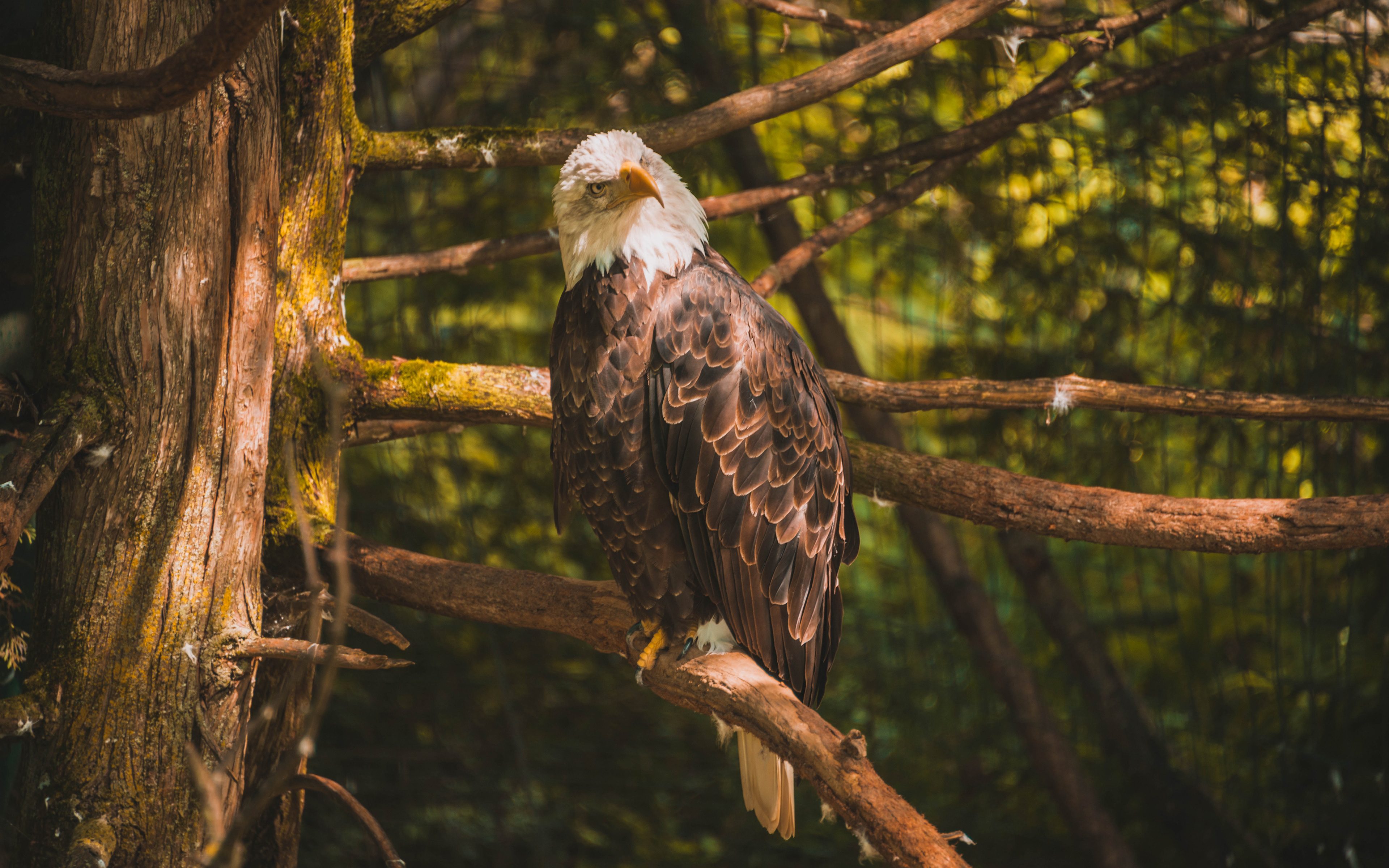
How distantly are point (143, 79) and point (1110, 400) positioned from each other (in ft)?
5.49

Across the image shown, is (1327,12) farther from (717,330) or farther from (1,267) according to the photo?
(1,267)

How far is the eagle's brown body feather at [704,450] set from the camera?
1.80 metres

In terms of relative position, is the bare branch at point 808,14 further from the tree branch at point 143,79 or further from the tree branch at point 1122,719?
the tree branch at point 1122,719

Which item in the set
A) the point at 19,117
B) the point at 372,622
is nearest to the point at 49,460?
the point at 372,622

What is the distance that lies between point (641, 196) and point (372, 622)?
883mm

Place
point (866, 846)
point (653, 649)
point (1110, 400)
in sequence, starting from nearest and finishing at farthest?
point (866, 846)
point (1110, 400)
point (653, 649)

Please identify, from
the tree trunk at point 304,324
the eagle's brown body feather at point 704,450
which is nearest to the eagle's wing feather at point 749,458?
the eagle's brown body feather at point 704,450

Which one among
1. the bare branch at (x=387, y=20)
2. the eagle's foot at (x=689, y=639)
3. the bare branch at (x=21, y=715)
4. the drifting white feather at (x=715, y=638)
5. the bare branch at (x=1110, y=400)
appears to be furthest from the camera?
the drifting white feather at (x=715, y=638)

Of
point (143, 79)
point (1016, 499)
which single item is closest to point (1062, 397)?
point (1016, 499)

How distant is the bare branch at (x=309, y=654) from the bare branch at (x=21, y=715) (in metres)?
0.28

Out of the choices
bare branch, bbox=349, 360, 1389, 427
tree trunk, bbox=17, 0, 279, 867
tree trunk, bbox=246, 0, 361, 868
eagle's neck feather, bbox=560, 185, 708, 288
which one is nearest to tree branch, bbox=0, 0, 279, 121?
tree trunk, bbox=17, 0, 279, 867

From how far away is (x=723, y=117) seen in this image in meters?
2.00

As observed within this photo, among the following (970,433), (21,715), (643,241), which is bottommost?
(21,715)

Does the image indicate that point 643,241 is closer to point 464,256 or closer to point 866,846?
point 464,256
